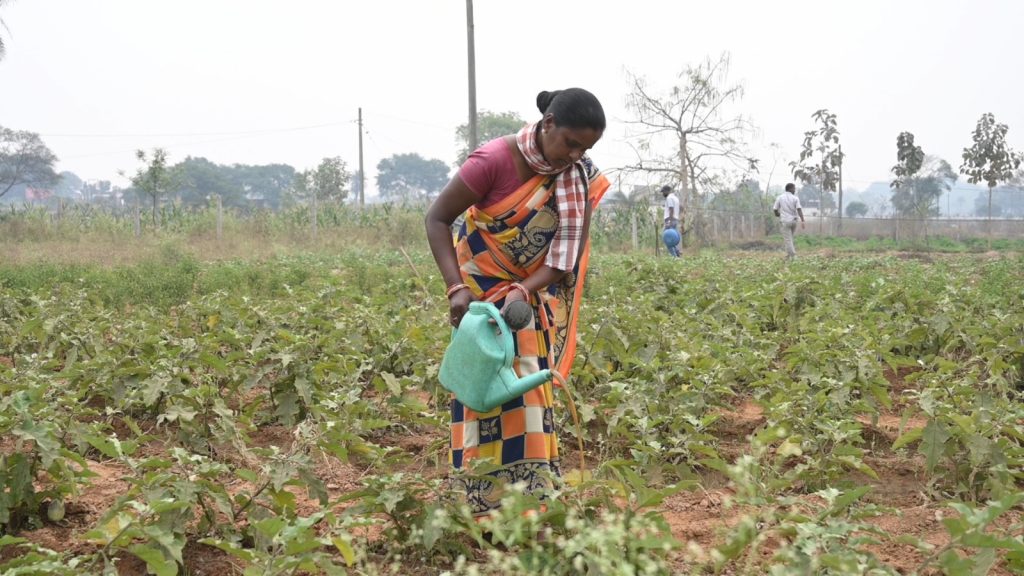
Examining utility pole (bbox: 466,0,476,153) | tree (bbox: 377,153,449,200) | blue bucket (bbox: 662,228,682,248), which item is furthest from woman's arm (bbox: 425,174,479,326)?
tree (bbox: 377,153,449,200)

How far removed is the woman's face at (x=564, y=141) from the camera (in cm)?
266

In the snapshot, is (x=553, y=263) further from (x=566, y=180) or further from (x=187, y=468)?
(x=187, y=468)

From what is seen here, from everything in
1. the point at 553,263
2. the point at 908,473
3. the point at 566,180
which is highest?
the point at 566,180

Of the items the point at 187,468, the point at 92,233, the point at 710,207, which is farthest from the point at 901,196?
the point at 187,468

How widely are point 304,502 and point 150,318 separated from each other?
356 centimetres

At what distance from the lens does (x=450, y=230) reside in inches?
114

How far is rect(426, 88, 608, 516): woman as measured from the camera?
282 cm

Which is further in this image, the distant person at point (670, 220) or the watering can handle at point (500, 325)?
the distant person at point (670, 220)

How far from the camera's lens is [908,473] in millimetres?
3945

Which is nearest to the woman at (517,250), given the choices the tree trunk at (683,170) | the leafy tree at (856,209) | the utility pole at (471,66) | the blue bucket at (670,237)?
the blue bucket at (670,237)

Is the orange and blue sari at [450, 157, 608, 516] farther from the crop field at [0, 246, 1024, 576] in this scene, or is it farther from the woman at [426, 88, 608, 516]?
the crop field at [0, 246, 1024, 576]

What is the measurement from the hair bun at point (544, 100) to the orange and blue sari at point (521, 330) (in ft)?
0.65

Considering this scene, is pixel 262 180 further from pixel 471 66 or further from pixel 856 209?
pixel 471 66

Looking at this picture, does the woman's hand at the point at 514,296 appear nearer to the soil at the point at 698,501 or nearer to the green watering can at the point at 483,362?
the green watering can at the point at 483,362
